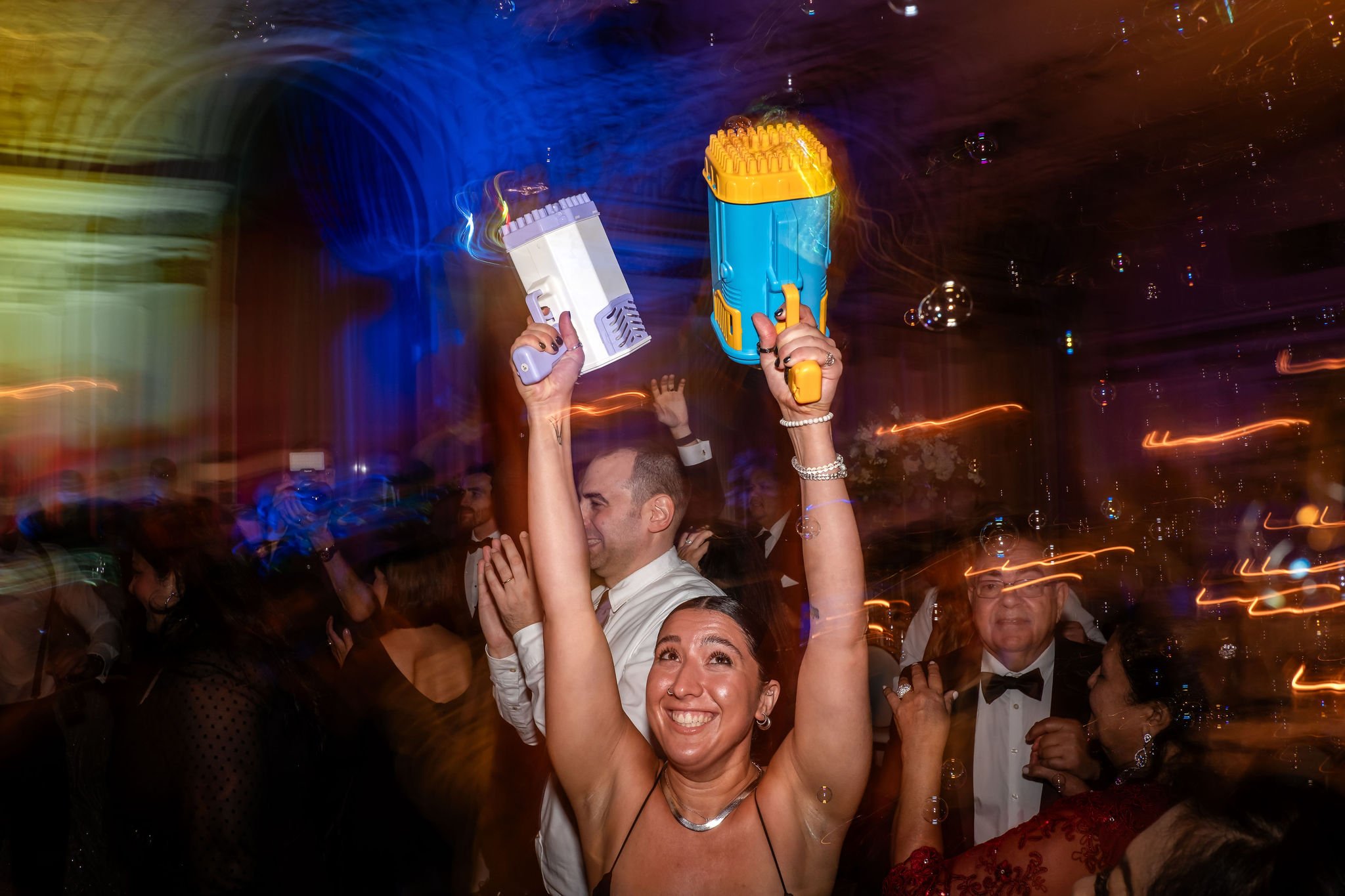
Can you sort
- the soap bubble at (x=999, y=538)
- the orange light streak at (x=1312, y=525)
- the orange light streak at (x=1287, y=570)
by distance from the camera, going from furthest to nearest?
the orange light streak at (x=1312, y=525), the orange light streak at (x=1287, y=570), the soap bubble at (x=999, y=538)

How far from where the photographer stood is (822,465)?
1.45 m

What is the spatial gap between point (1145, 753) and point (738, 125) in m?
1.59

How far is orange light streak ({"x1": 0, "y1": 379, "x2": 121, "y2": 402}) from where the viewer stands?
469cm

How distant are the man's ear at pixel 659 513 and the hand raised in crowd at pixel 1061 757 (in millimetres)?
1107

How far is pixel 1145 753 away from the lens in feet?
5.89

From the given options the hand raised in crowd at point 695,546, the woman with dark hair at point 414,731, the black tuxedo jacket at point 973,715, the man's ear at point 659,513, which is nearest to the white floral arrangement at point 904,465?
the hand raised in crowd at point 695,546

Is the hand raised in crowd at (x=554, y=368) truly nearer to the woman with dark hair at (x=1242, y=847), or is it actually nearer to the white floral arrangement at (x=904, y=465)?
the woman with dark hair at (x=1242, y=847)

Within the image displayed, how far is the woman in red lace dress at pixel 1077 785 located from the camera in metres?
1.54

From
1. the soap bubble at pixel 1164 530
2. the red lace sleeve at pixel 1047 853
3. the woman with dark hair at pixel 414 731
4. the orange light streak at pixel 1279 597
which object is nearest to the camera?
the red lace sleeve at pixel 1047 853

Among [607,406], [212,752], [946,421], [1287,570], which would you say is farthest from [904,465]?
[212,752]

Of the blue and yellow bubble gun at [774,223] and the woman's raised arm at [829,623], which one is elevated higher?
the blue and yellow bubble gun at [774,223]

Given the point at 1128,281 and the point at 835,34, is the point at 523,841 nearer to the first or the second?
the point at 835,34

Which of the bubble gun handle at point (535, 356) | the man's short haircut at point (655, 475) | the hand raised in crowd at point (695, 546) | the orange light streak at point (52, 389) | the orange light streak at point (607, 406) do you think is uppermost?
the orange light streak at point (52, 389)

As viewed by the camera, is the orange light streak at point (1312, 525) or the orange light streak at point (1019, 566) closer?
the orange light streak at point (1019, 566)
